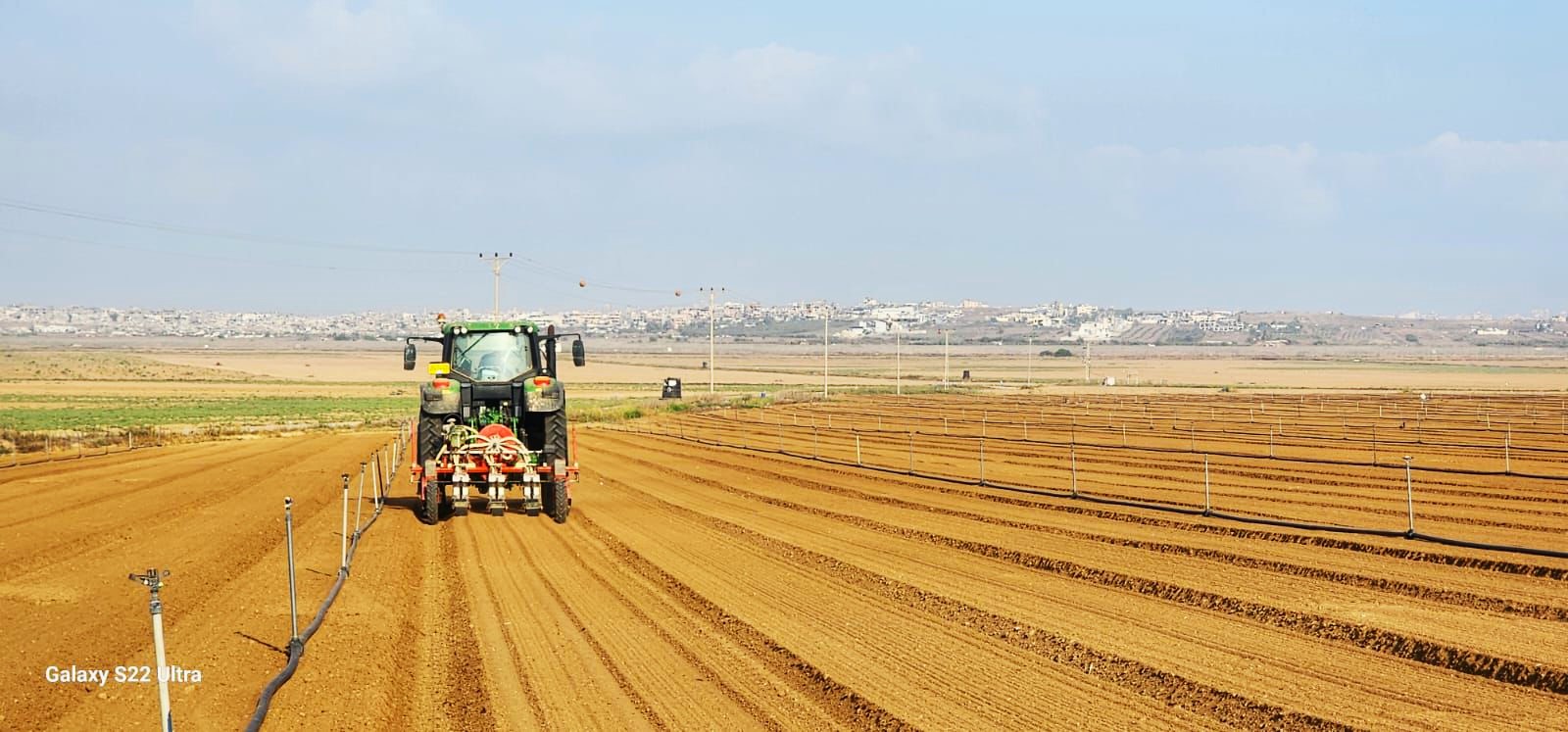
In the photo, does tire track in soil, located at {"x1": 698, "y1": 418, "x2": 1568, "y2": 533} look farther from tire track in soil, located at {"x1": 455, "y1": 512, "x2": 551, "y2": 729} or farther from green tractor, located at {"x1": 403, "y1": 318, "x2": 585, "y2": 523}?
tire track in soil, located at {"x1": 455, "y1": 512, "x2": 551, "y2": 729}

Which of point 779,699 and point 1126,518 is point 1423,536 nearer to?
point 1126,518

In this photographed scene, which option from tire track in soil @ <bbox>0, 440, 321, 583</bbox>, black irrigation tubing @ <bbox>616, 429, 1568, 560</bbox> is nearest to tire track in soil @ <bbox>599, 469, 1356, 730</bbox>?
black irrigation tubing @ <bbox>616, 429, 1568, 560</bbox>

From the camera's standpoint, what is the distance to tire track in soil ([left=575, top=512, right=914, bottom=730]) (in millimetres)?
9750

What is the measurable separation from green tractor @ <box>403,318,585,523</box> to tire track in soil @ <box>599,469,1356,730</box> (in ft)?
17.0

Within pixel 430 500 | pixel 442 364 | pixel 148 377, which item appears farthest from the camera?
pixel 148 377

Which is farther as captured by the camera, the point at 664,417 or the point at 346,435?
the point at 664,417

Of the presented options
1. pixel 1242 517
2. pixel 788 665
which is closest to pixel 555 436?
pixel 1242 517

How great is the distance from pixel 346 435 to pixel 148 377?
8563cm

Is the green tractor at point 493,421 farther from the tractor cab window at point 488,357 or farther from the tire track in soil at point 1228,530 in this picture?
the tire track in soil at point 1228,530

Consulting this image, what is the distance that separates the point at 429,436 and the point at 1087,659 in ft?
40.1

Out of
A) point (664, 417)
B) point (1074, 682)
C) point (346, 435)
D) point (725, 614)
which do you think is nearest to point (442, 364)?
point (725, 614)

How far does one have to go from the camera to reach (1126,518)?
21141mm

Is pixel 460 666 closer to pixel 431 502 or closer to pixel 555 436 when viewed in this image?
pixel 431 502

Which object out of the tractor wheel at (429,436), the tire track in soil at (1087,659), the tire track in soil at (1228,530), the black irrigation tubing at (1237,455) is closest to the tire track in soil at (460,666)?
the tire track in soil at (1087,659)
